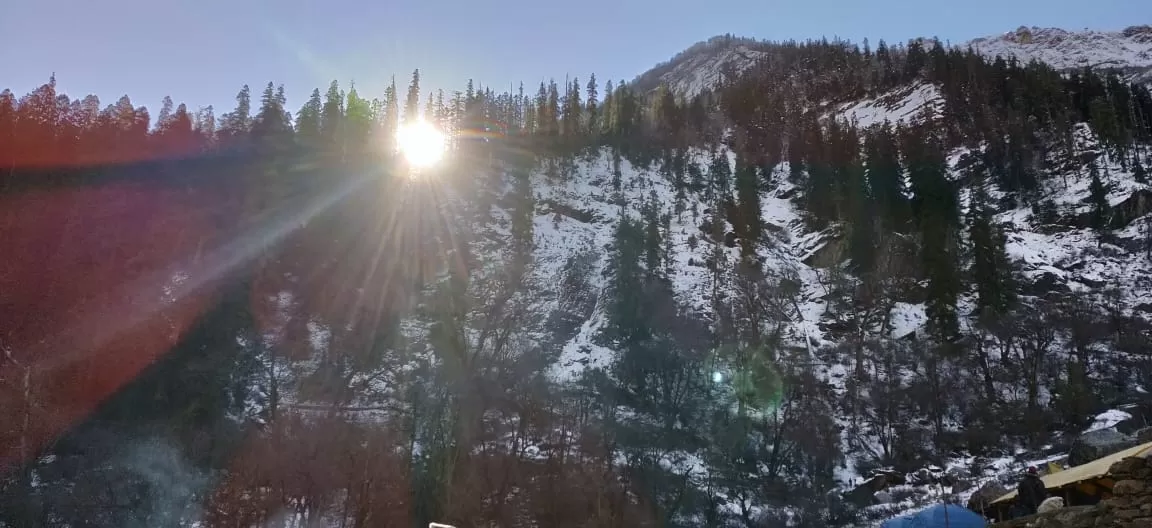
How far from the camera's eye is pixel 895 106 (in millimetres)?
106625

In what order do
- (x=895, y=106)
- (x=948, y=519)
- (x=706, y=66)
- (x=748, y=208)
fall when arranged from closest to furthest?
(x=948, y=519), (x=748, y=208), (x=895, y=106), (x=706, y=66)

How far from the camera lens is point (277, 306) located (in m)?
59.4

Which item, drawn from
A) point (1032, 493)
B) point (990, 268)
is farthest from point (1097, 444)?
point (990, 268)

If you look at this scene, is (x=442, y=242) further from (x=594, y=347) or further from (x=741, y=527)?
(x=741, y=527)

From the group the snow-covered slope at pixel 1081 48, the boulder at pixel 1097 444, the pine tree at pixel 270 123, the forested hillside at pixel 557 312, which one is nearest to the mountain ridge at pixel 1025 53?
the snow-covered slope at pixel 1081 48

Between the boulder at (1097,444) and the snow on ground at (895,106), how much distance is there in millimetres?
74004

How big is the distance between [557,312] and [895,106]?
76.6 m

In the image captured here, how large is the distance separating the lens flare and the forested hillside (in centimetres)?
354

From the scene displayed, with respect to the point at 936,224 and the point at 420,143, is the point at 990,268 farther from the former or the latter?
the point at 420,143

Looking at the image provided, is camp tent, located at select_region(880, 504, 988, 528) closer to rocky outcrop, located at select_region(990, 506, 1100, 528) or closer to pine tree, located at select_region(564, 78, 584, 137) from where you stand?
rocky outcrop, located at select_region(990, 506, 1100, 528)

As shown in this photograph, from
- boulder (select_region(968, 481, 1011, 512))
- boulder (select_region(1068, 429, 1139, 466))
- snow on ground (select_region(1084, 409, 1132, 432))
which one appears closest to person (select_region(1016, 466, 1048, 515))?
boulder (select_region(968, 481, 1011, 512))

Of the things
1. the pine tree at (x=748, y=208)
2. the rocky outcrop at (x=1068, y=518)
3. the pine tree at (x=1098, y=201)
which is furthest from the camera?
the pine tree at (x=748, y=208)

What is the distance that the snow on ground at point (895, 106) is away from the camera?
10038cm

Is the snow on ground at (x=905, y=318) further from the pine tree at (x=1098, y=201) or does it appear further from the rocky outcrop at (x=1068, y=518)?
the rocky outcrop at (x=1068, y=518)
